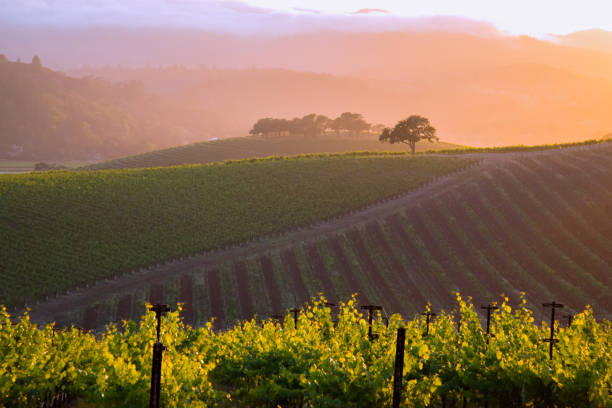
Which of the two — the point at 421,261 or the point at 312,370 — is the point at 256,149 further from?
the point at 312,370

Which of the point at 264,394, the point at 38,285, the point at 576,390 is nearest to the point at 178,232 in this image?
the point at 38,285

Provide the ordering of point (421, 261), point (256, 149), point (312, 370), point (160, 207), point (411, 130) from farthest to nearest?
point (256, 149) → point (411, 130) → point (160, 207) → point (421, 261) → point (312, 370)

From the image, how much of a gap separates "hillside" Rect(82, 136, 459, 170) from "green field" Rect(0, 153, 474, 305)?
68.8m

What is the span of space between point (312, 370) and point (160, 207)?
65872mm

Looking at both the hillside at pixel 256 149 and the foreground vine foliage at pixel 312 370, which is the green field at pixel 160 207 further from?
the hillside at pixel 256 149

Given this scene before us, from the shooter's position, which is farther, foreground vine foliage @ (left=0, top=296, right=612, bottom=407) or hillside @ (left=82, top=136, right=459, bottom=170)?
hillside @ (left=82, top=136, right=459, bottom=170)

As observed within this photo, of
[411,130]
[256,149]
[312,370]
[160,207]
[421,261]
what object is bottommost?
[421,261]

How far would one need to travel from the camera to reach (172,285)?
5806 cm

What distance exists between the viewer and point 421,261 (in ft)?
211

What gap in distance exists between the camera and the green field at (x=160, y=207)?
6141cm

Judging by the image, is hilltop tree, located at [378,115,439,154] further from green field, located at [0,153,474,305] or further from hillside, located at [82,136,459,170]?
hillside, located at [82,136,459,170]

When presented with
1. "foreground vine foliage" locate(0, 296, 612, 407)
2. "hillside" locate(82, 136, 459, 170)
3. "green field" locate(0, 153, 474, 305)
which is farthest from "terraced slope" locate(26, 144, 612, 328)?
"hillside" locate(82, 136, 459, 170)

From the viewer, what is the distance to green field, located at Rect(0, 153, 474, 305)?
61406mm

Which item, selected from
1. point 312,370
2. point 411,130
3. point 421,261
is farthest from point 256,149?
point 312,370
